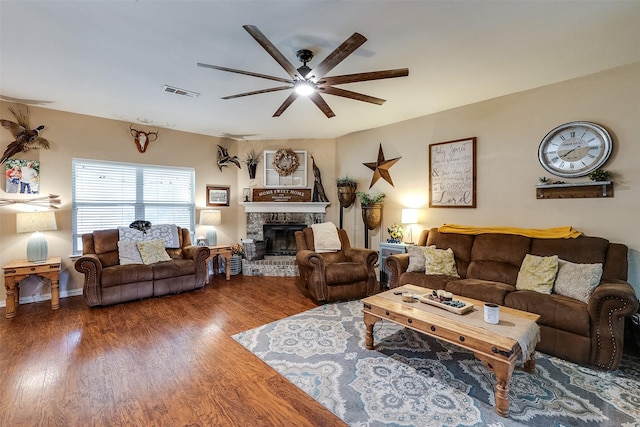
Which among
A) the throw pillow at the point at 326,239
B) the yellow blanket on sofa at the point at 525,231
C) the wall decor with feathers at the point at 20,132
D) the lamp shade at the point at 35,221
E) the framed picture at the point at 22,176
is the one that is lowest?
the throw pillow at the point at 326,239

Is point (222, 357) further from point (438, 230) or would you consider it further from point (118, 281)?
point (438, 230)

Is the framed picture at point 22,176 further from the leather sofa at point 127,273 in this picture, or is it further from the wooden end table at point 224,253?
the wooden end table at point 224,253

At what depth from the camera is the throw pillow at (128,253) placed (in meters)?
4.01

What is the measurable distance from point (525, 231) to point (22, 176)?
6489 mm

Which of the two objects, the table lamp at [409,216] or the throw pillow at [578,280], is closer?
the throw pillow at [578,280]

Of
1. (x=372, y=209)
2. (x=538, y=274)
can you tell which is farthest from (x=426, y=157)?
(x=538, y=274)

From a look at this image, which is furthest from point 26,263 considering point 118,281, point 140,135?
point 140,135

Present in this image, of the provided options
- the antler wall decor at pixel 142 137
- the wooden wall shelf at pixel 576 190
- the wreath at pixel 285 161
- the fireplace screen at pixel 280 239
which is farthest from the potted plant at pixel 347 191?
the antler wall decor at pixel 142 137

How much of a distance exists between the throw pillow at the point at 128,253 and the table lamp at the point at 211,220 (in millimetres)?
1162

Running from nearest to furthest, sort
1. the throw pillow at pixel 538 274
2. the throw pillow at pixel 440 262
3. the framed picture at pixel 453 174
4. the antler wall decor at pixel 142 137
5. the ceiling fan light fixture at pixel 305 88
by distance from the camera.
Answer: the ceiling fan light fixture at pixel 305 88, the throw pillow at pixel 538 274, the throw pillow at pixel 440 262, the framed picture at pixel 453 174, the antler wall decor at pixel 142 137

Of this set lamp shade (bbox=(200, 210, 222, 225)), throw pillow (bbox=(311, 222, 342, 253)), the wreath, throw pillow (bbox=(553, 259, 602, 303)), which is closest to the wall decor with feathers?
lamp shade (bbox=(200, 210, 222, 225))

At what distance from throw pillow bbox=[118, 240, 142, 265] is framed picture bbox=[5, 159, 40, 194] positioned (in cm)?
131

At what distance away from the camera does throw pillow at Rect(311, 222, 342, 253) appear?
4480 mm

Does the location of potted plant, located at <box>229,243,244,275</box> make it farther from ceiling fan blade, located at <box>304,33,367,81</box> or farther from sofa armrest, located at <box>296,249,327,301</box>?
ceiling fan blade, located at <box>304,33,367,81</box>
